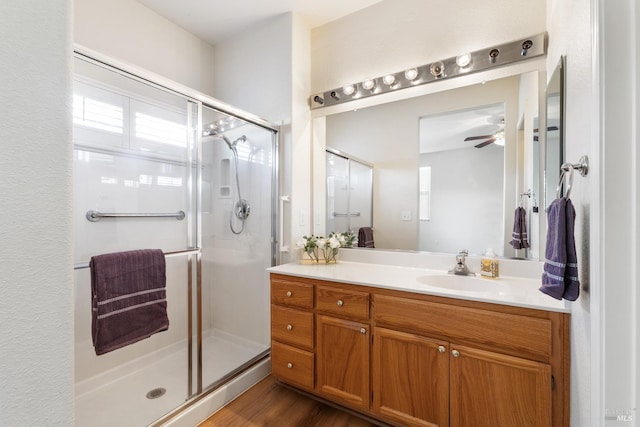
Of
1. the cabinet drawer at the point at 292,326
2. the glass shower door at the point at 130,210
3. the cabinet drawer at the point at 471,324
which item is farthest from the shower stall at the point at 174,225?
the cabinet drawer at the point at 471,324

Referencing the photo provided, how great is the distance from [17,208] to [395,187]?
2001 millimetres

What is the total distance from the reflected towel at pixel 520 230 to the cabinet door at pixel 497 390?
2.42 ft

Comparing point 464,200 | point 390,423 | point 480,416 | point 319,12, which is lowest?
point 390,423

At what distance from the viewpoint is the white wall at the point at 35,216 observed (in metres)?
0.52

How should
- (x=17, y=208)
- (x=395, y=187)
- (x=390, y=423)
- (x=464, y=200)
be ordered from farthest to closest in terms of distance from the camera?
(x=395, y=187), (x=464, y=200), (x=390, y=423), (x=17, y=208)

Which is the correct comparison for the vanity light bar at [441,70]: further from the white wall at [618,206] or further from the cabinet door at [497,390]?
the cabinet door at [497,390]

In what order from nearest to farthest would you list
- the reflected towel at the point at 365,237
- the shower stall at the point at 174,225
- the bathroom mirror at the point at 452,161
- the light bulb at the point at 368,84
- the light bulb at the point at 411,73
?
1. the bathroom mirror at the point at 452,161
2. the shower stall at the point at 174,225
3. the light bulb at the point at 411,73
4. the light bulb at the point at 368,84
5. the reflected towel at the point at 365,237

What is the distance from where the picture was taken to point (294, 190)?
7.67 ft

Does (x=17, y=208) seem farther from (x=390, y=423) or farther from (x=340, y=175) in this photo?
(x=340, y=175)

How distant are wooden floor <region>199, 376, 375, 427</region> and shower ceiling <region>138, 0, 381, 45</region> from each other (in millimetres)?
2831

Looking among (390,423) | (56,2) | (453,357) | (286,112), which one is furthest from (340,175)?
(56,2)

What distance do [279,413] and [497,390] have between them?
1238 mm

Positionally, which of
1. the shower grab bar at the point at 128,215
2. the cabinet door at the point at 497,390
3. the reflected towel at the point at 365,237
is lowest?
the cabinet door at the point at 497,390

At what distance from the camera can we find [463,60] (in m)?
1.82
